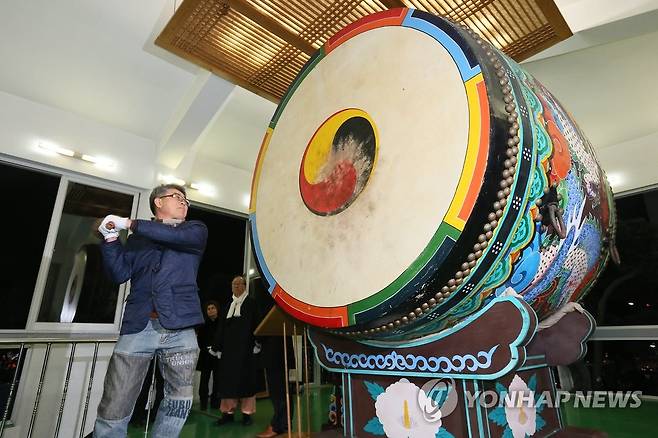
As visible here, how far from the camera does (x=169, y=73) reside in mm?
3127

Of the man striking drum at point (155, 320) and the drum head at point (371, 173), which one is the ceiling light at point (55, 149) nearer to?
the man striking drum at point (155, 320)

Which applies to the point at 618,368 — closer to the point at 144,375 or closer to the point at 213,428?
the point at 213,428

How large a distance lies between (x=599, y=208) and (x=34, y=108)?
4.04 metres

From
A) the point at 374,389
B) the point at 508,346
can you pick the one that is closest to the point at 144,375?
the point at 374,389

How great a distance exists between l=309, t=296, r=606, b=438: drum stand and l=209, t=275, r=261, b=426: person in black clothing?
1855mm

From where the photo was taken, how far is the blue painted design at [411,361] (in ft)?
3.22

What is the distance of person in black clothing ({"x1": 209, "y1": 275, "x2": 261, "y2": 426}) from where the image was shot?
299cm

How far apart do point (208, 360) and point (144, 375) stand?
269 cm

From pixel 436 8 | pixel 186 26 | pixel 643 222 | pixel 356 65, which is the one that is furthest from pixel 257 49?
pixel 643 222

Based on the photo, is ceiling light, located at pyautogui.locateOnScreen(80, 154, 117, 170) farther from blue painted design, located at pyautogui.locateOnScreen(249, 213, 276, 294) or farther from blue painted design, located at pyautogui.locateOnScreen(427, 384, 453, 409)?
blue painted design, located at pyautogui.locateOnScreen(427, 384, 453, 409)

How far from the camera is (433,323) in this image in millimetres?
1007

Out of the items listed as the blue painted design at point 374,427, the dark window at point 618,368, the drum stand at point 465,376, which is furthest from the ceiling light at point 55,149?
the dark window at point 618,368

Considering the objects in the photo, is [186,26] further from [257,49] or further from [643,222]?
[643,222]

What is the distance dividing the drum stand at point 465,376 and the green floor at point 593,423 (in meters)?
1.53
